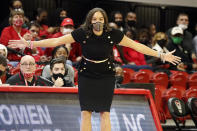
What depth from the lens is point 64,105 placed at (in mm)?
4773

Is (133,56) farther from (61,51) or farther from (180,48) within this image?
(61,51)

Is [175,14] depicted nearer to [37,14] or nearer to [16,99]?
[37,14]

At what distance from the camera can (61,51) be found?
728cm

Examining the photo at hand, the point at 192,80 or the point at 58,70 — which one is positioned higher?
the point at 58,70

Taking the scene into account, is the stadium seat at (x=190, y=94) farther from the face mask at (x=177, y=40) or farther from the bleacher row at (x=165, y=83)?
the face mask at (x=177, y=40)

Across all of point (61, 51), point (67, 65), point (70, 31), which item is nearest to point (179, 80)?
point (70, 31)

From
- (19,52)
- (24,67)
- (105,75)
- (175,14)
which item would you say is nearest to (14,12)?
(19,52)

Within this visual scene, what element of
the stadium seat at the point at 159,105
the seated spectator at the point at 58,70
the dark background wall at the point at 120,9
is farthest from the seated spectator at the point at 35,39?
the stadium seat at the point at 159,105

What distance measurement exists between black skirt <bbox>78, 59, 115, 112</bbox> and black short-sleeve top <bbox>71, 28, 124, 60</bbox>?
75 mm

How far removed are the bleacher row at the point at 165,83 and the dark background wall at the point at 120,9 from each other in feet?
10.6

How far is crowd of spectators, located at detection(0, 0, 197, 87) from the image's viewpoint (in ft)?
19.1

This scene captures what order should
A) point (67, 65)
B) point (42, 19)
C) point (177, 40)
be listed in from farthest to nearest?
1. point (177, 40)
2. point (42, 19)
3. point (67, 65)

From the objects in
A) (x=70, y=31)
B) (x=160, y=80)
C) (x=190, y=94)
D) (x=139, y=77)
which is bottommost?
(x=190, y=94)

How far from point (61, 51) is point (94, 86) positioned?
312cm
